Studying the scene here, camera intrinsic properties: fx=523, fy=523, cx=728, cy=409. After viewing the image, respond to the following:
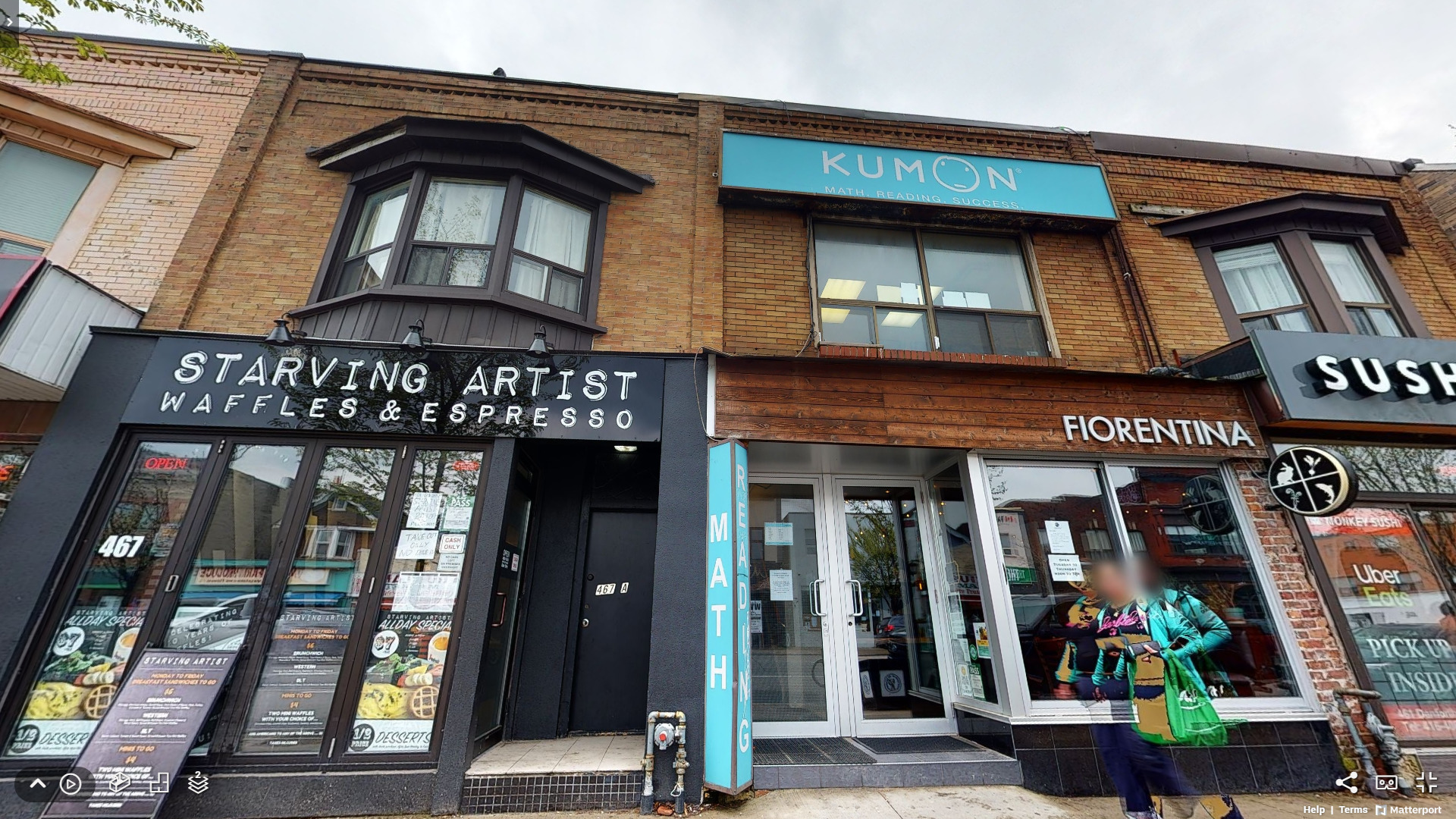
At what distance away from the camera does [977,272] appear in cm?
667

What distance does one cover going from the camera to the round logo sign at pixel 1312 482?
467 cm

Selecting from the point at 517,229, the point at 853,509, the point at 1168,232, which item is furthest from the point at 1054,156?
the point at 517,229

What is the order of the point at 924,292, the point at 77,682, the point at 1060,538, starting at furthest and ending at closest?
the point at 924,292, the point at 1060,538, the point at 77,682

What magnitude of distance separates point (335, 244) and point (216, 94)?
9.71 feet

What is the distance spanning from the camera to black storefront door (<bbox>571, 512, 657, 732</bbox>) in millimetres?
5352

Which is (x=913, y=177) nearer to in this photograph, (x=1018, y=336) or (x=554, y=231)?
(x=1018, y=336)

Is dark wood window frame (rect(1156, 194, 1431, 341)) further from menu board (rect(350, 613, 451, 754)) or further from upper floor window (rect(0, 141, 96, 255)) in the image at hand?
upper floor window (rect(0, 141, 96, 255))

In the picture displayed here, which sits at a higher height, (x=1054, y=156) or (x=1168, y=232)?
(x=1054, y=156)

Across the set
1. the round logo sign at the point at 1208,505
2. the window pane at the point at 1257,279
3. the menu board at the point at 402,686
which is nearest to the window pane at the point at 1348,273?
the window pane at the point at 1257,279

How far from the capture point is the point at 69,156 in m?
5.82

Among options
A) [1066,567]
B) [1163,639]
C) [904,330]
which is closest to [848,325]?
[904,330]

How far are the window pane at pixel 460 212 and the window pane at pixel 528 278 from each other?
39cm

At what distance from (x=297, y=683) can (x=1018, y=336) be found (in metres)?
7.94

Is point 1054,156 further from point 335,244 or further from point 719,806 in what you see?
point 335,244
